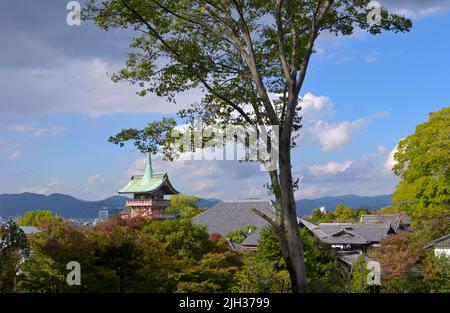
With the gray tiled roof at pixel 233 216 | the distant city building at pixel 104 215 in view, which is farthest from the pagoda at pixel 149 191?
the gray tiled roof at pixel 233 216

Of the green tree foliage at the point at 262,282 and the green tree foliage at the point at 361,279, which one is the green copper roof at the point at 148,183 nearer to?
the green tree foliage at the point at 361,279

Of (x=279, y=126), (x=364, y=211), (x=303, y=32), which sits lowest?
(x=364, y=211)

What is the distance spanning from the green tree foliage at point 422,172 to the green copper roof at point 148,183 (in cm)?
2045

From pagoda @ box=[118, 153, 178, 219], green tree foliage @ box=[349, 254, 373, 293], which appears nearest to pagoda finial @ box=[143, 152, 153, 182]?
pagoda @ box=[118, 153, 178, 219]

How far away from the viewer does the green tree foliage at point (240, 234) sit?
2619 cm

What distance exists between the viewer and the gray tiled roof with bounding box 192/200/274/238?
94.4ft

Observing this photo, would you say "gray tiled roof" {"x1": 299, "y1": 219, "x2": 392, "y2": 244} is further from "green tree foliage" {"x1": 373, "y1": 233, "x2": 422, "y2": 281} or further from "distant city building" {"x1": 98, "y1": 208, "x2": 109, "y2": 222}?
"distant city building" {"x1": 98, "y1": 208, "x2": 109, "y2": 222}

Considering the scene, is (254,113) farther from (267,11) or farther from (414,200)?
(414,200)

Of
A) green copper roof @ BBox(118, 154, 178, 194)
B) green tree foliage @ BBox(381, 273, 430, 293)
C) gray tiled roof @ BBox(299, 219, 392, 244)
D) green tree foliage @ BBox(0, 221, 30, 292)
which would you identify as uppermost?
green copper roof @ BBox(118, 154, 178, 194)

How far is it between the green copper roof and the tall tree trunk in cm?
3182

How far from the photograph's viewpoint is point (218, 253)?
14094 mm

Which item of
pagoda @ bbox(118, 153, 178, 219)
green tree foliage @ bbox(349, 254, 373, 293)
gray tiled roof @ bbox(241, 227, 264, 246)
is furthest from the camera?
pagoda @ bbox(118, 153, 178, 219)
